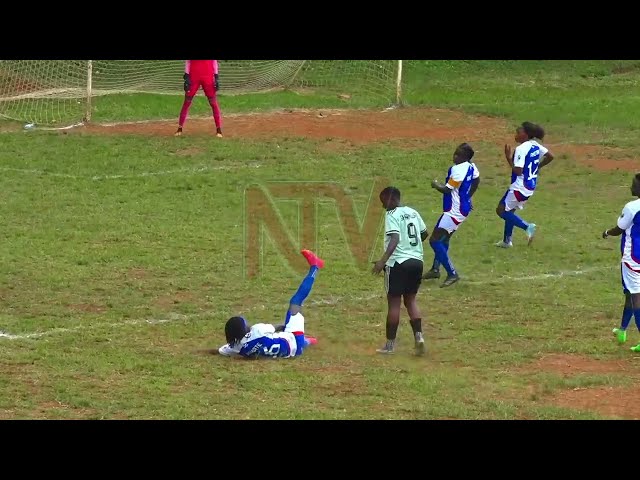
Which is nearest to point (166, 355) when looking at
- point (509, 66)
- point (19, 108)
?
point (19, 108)

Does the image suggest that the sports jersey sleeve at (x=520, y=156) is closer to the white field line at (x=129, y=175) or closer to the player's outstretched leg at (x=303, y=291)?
the player's outstretched leg at (x=303, y=291)

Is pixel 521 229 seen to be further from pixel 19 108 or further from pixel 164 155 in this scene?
pixel 19 108

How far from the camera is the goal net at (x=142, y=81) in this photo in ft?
85.9

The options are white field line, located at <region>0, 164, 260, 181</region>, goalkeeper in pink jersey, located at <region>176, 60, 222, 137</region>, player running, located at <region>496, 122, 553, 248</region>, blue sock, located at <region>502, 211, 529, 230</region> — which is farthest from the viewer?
goalkeeper in pink jersey, located at <region>176, 60, 222, 137</region>

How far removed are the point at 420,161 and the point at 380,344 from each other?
33.7 feet

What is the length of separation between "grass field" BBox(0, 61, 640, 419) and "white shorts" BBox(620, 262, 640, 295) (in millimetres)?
690

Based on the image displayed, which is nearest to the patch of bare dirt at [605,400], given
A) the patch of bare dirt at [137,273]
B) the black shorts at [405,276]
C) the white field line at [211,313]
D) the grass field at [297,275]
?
the grass field at [297,275]

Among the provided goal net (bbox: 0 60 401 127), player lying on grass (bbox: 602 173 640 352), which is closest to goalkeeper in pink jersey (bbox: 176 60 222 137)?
goal net (bbox: 0 60 401 127)

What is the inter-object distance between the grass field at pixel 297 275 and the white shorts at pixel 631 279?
69cm

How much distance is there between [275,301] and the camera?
47.6 ft

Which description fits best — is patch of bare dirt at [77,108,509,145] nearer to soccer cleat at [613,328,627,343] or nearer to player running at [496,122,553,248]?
player running at [496,122,553,248]

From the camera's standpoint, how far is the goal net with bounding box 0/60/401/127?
2619cm

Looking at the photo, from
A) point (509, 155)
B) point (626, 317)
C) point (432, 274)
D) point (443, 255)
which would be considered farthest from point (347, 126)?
point (626, 317)

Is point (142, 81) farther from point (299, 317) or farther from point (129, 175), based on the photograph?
point (299, 317)
